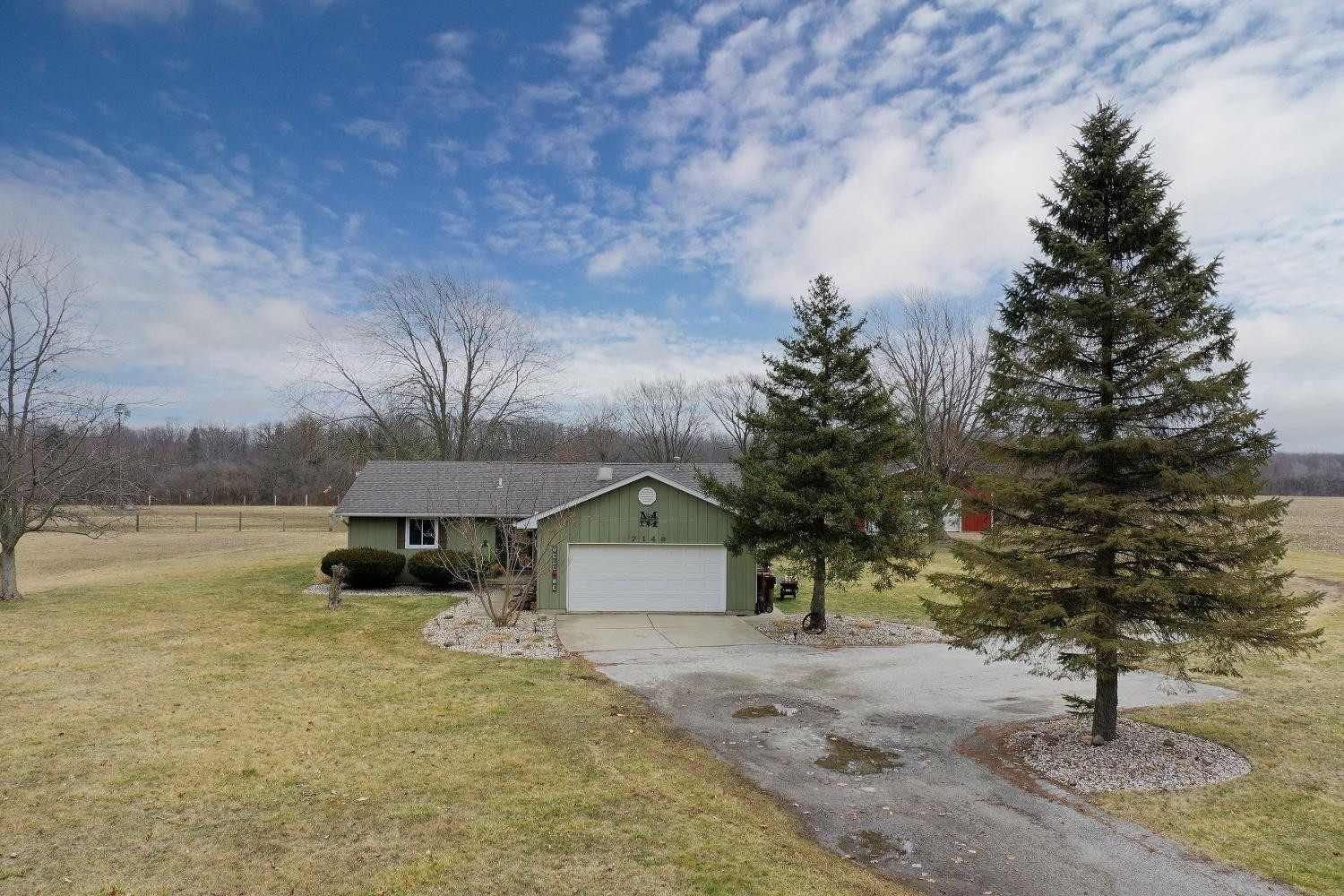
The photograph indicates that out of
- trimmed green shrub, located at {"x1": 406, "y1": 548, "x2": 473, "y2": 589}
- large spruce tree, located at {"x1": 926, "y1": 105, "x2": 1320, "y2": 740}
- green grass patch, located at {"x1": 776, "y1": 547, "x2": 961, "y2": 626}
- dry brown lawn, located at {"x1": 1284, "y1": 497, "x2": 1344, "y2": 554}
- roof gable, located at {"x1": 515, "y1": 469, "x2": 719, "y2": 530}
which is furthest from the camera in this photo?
dry brown lawn, located at {"x1": 1284, "y1": 497, "x2": 1344, "y2": 554}

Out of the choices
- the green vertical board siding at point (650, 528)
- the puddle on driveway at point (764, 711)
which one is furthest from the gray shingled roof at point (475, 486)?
the puddle on driveway at point (764, 711)

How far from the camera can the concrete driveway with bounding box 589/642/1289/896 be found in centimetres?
594

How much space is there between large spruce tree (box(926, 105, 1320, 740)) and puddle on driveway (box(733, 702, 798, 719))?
9.33ft

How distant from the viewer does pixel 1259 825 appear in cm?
678

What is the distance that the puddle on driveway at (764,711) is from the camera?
1028 cm

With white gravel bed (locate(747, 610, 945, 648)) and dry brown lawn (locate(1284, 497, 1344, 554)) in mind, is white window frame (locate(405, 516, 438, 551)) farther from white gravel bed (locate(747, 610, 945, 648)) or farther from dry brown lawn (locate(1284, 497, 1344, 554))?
dry brown lawn (locate(1284, 497, 1344, 554))

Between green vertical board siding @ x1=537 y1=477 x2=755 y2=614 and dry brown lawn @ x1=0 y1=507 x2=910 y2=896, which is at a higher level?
green vertical board siding @ x1=537 y1=477 x2=755 y2=614

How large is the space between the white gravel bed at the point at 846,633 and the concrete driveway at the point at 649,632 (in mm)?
520

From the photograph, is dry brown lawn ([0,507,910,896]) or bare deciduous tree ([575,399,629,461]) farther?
bare deciduous tree ([575,399,629,461])

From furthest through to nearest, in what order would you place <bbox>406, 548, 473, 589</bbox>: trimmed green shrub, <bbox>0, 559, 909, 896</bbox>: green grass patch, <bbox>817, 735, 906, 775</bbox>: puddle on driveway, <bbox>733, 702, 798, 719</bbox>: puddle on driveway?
<bbox>406, 548, 473, 589</bbox>: trimmed green shrub < <bbox>733, 702, 798, 719</bbox>: puddle on driveway < <bbox>817, 735, 906, 775</bbox>: puddle on driveway < <bbox>0, 559, 909, 896</bbox>: green grass patch

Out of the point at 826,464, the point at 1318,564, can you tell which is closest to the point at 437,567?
the point at 826,464

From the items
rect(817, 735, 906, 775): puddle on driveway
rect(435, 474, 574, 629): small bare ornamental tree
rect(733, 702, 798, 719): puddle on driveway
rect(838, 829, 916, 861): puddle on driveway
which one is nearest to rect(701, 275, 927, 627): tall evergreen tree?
rect(733, 702, 798, 719): puddle on driveway

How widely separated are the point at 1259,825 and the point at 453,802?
25.1ft

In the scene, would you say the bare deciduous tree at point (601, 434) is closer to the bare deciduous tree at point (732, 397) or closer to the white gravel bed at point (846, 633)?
the bare deciduous tree at point (732, 397)
